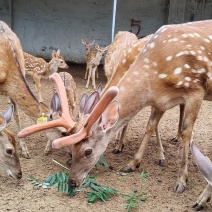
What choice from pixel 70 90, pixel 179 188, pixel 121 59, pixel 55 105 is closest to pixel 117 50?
pixel 70 90

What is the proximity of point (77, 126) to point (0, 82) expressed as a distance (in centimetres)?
189

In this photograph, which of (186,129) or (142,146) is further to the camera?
(142,146)

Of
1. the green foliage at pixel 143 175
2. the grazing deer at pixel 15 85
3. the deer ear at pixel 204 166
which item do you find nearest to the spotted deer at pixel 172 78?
the green foliage at pixel 143 175

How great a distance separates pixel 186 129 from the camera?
15.8 ft

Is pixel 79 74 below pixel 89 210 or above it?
below

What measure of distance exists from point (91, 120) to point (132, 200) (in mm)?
1143

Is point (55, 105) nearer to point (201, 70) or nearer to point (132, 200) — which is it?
point (132, 200)

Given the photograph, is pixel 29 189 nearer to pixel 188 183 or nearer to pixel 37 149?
pixel 37 149

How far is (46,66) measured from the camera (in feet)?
29.9

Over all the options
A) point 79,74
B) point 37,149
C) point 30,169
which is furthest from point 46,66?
point 30,169

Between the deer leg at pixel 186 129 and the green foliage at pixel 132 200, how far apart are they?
1.55 feet

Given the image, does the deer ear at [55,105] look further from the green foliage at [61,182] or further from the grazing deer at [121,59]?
the green foliage at [61,182]

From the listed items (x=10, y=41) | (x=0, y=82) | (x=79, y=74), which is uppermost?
(x=10, y=41)

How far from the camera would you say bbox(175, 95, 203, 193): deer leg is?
471 centimetres
